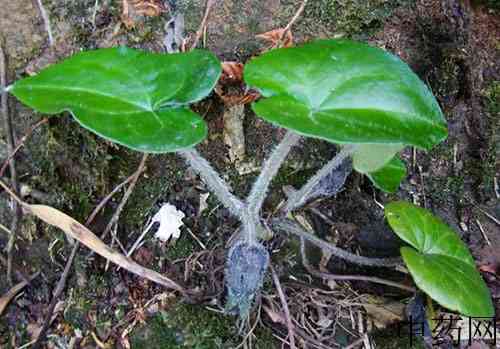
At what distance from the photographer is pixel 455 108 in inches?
66.4

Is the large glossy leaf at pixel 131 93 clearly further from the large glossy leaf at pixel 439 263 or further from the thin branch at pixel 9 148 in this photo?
the large glossy leaf at pixel 439 263

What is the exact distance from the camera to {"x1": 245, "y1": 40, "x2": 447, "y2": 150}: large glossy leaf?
95 cm

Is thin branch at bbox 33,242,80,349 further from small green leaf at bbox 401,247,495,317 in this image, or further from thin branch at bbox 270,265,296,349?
small green leaf at bbox 401,247,495,317

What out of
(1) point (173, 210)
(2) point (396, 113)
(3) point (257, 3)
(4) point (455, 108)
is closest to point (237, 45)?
(3) point (257, 3)

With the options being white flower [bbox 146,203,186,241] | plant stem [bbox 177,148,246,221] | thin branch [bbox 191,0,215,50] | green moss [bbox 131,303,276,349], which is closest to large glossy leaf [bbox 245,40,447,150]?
plant stem [bbox 177,148,246,221]

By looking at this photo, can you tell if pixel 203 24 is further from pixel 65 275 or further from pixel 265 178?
pixel 65 275

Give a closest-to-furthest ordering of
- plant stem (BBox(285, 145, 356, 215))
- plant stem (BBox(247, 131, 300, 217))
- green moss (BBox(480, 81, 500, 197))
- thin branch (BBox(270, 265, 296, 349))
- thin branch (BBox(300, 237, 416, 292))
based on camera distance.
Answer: plant stem (BBox(247, 131, 300, 217)), plant stem (BBox(285, 145, 356, 215)), thin branch (BBox(270, 265, 296, 349)), thin branch (BBox(300, 237, 416, 292)), green moss (BBox(480, 81, 500, 197))

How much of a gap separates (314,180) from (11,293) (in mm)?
906

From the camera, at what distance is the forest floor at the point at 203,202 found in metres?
1.43

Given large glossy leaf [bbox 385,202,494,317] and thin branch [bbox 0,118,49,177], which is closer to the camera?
large glossy leaf [bbox 385,202,494,317]

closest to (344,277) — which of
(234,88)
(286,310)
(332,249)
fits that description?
(332,249)

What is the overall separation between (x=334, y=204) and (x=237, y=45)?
1.89 feet

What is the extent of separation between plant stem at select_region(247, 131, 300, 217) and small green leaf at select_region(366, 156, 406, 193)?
0.33 m

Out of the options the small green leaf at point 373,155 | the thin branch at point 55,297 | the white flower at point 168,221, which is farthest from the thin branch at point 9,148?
the small green leaf at point 373,155
